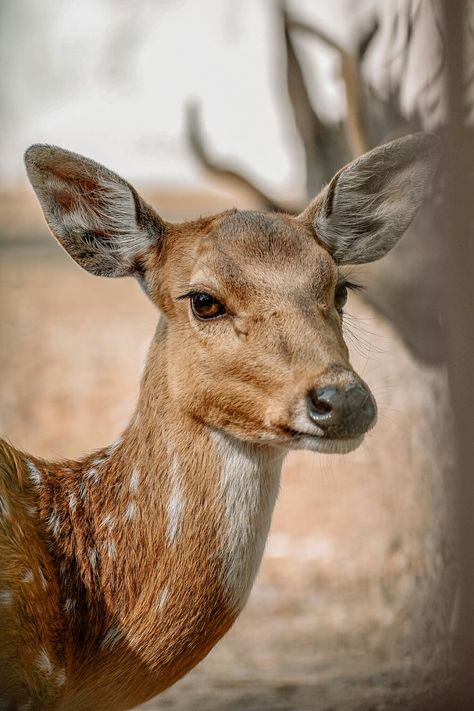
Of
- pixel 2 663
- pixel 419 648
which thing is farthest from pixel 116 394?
pixel 2 663

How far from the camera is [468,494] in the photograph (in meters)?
4.00

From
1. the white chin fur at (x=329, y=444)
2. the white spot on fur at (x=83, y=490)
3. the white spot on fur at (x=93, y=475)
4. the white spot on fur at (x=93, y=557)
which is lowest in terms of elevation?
the white spot on fur at (x=93, y=557)

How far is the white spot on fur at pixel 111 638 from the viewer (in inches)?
169

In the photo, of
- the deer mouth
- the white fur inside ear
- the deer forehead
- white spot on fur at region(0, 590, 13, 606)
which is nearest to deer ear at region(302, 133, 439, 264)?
the white fur inside ear

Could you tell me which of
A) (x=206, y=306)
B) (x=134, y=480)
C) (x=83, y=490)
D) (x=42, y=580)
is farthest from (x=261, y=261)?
(x=42, y=580)

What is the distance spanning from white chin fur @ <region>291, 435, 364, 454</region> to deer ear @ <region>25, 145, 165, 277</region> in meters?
1.22

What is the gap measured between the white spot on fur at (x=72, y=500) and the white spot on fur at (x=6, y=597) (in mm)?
619

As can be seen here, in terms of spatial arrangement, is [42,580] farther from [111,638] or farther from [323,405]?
[323,405]

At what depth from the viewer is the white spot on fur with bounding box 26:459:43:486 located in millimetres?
4660

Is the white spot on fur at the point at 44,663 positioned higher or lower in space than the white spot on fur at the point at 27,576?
lower

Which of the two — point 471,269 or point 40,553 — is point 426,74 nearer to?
point 471,269

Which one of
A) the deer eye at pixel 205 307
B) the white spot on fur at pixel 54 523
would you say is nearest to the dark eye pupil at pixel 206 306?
the deer eye at pixel 205 307

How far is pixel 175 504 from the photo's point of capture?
4395 mm

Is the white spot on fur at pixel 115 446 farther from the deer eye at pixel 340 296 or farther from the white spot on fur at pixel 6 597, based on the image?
the deer eye at pixel 340 296
